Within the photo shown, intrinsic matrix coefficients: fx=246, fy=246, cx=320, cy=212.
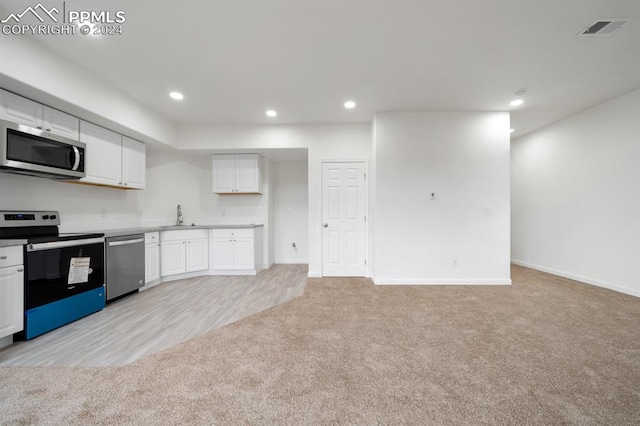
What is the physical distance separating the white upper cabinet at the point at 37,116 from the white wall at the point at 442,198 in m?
3.90

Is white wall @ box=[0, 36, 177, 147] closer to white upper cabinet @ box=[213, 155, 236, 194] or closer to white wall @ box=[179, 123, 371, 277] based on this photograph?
white wall @ box=[179, 123, 371, 277]

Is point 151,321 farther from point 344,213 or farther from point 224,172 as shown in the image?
point 344,213

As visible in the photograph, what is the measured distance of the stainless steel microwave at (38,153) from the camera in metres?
2.19

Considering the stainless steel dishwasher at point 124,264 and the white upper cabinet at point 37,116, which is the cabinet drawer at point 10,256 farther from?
the white upper cabinet at point 37,116

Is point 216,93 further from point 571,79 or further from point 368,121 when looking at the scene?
point 571,79

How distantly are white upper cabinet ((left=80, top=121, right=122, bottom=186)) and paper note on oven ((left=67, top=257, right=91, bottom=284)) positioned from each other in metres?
0.99

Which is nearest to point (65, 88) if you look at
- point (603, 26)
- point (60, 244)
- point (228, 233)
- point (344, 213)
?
point (60, 244)

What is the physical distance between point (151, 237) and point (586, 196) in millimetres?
6790

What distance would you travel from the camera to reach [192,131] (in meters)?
4.46

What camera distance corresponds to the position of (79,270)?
2.62 metres

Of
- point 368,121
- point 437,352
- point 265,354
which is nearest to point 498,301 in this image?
point 437,352

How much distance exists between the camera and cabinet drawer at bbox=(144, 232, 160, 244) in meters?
3.68

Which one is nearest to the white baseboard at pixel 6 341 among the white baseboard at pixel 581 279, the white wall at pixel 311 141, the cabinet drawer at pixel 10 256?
the cabinet drawer at pixel 10 256

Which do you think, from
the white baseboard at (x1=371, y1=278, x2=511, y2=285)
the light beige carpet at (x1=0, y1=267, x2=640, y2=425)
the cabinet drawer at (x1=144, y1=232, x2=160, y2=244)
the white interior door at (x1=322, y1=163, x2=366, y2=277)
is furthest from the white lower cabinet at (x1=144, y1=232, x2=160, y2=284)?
the white baseboard at (x1=371, y1=278, x2=511, y2=285)
